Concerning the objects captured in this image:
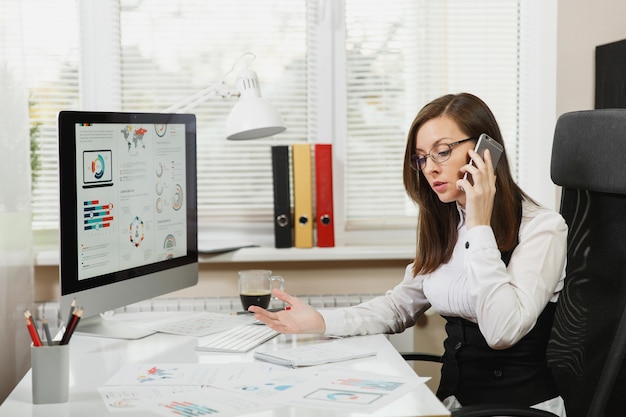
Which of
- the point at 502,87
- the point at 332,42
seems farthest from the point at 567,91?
the point at 332,42

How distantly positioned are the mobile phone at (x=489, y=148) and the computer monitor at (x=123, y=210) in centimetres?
78

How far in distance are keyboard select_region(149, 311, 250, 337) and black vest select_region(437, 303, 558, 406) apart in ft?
1.90

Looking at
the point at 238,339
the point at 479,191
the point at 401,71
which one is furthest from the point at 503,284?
the point at 401,71

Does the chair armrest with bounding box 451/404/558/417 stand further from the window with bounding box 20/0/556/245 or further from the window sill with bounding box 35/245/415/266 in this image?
the window with bounding box 20/0/556/245

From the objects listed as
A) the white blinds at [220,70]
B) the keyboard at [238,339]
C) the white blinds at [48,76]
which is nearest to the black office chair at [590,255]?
the keyboard at [238,339]

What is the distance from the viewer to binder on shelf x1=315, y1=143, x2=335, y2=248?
A: 8.56 feet

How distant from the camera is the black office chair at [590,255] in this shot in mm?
1649

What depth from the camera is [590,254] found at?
177cm

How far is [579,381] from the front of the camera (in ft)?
5.70

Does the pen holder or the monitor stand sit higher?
the pen holder

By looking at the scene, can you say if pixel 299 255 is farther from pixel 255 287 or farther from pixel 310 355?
pixel 310 355

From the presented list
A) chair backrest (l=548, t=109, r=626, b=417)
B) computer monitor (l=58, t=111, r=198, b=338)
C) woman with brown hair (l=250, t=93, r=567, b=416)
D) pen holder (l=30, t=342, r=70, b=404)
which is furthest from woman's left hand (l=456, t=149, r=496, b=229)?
pen holder (l=30, t=342, r=70, b=404)

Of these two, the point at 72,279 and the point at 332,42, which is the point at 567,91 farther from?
the point at 72,279

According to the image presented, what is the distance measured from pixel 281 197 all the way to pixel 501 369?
1081 mm
